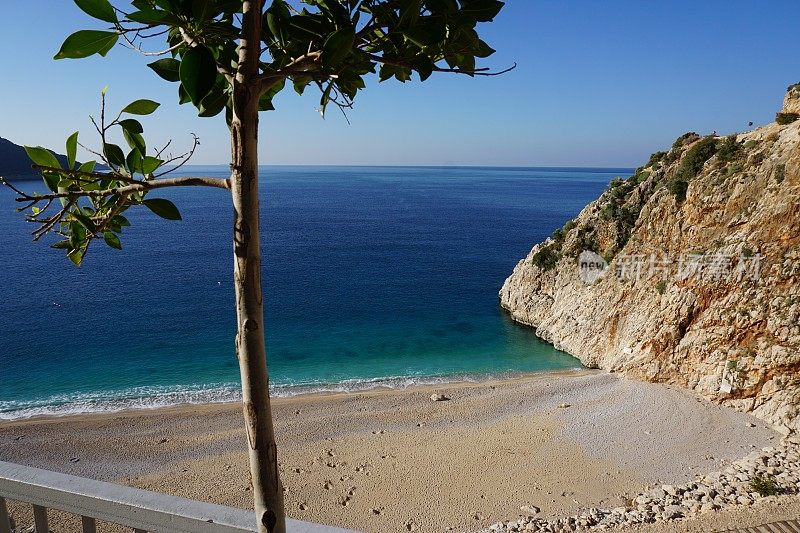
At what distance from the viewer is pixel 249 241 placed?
1236 mm

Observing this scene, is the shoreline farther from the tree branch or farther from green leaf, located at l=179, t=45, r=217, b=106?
green leaf, located at l=179, t=45, r=217, b=106

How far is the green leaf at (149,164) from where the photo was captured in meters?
1.61

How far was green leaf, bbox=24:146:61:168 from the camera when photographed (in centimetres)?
140

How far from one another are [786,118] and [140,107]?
23.3m

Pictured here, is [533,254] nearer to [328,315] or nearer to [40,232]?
[328,315]

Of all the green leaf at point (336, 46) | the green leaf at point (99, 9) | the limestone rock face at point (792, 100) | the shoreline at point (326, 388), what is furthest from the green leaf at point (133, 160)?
the limestone rock face at point (792, 100)

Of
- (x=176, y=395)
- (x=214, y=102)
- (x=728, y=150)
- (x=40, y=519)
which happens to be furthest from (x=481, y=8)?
(x=728, y=150)

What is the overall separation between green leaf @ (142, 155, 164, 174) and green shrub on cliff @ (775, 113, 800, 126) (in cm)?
2305

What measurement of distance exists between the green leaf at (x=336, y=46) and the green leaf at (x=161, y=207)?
2.01ft

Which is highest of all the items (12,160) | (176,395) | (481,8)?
(12,160)

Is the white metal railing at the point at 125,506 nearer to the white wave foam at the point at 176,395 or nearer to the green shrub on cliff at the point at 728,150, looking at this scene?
the white wave foam at the point at 176,395

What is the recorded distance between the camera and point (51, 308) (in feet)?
93.7

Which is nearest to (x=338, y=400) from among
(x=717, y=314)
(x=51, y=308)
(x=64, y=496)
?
(x=717, y=314)

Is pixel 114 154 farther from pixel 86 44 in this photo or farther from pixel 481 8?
pixel 481 8
